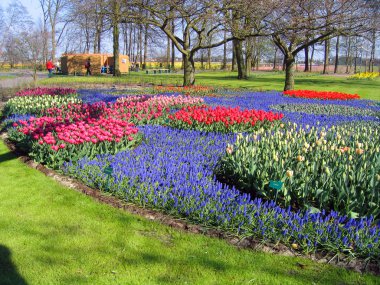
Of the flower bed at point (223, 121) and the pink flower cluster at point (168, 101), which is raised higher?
the pink flower cluster at point (168, 101)

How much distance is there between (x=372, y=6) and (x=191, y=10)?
783 centimetres

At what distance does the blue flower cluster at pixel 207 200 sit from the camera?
3422mm

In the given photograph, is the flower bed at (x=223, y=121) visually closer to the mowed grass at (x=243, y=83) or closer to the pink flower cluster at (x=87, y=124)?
the pink flower cluster at (x=87, y=124)

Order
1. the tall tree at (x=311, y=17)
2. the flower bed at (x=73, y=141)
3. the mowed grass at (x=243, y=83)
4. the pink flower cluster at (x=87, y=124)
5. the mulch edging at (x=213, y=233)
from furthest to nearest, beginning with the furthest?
1. the mowed grass at (x=243, y=83)
2. the tall tree at (x=311, y=17)
3. the pink flower cluster at (x=87, y=124)
4. the flower bed at (x=73, y=141)
5. the mulch edging at (x=213, y=233)

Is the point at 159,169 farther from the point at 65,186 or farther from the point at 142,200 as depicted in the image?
the point at 65,186

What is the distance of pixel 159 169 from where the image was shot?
5059mm

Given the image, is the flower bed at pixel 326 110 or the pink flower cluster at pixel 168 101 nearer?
the flower bed at pixel 326 110

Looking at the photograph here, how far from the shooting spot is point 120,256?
133 inches

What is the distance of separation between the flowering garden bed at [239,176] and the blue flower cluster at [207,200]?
0.04 feet

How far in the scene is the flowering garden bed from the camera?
3.56m

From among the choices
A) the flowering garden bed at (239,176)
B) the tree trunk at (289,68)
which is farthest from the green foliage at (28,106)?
the tree trunk at (289,68)

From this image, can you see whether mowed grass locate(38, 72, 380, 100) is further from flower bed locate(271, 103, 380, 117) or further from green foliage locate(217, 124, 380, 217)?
green foliage locate(217, 124, 380, 217)

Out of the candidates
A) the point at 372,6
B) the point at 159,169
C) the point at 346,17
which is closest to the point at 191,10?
the point at 346,17

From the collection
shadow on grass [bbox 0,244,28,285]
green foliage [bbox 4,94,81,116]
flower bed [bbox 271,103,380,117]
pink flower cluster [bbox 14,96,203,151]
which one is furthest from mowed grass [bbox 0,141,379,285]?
flower bed [bbox 271,103,380,117]
